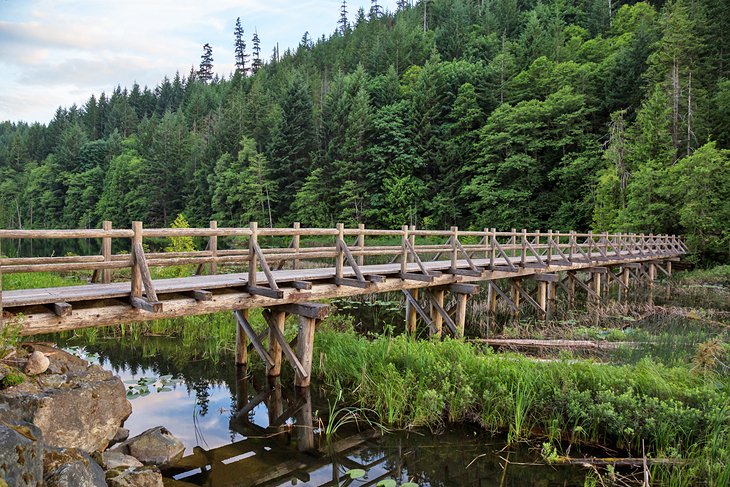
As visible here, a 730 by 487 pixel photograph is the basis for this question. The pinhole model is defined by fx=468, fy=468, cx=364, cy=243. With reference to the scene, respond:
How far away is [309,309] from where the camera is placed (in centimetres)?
905

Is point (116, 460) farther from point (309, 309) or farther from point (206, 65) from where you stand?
point (206, 65)

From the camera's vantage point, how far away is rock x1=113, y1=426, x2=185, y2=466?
20.4 ft

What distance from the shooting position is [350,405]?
8477 mm

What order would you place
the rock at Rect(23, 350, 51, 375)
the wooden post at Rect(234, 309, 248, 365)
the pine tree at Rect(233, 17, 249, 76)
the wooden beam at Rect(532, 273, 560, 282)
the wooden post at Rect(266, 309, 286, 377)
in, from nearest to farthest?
1. the rock at Rect(23, 350, 51, 375)
2. the wooden post at Rect(266, 309, 286, 377)
3. the wooden post at Rect(234, 309, 248, 365)
4. the wooden beam at Rect(532, 273, 560, 282)
5. the pine tree at Rect(233, 17, 249, 76)

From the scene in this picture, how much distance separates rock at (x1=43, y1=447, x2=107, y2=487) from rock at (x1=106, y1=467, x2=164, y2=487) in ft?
1.72

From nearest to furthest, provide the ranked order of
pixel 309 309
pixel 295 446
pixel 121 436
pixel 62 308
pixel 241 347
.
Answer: pixel 62 308, pixel 121 436, pixel 295 446, pixel 309 309, pixel 241 347

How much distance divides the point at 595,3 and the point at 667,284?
49.1m

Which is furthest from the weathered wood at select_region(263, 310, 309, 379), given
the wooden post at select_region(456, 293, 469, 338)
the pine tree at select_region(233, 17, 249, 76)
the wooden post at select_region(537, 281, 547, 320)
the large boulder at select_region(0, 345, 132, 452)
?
the pine tree at select_region(233, 17, 249, 76)

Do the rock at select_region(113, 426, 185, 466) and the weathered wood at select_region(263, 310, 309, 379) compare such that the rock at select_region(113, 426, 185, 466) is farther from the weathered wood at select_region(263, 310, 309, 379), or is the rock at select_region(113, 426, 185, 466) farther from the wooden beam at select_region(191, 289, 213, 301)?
the weathered wood at select_region(263, 310, 309, 379)

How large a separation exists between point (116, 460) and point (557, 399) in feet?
20.2

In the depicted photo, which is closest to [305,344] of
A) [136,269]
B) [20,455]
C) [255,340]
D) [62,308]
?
[255,340]

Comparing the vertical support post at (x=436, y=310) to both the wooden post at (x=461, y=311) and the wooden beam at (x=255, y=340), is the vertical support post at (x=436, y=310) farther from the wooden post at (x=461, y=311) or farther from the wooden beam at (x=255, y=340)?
the wooden beam at (x=255, y=340)

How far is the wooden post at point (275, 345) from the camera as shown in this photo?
956 cm

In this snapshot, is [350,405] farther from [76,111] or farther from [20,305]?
[76,111]
